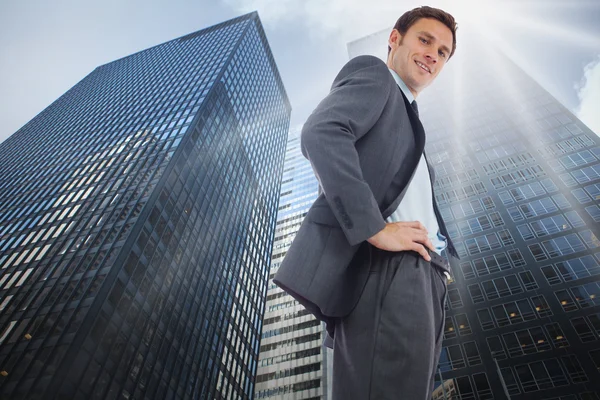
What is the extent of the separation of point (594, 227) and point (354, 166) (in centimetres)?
4709

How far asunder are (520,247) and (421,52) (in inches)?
1755

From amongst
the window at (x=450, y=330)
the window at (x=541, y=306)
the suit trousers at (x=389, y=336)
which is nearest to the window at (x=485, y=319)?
the window at (x=450, y=330)

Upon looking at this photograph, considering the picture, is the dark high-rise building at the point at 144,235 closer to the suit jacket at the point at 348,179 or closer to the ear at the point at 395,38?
the suit jacket at the point at 348,179

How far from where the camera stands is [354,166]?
1.94 metres

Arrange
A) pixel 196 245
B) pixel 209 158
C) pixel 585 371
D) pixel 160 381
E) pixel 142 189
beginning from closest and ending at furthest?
1. pixel 585 371
2. pixel 160 381
3. pixel 142 189
4. pixel 196 245
5. pixel 209 158

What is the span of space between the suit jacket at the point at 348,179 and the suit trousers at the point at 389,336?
0.29 feet

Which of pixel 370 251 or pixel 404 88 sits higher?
pixel 404 88

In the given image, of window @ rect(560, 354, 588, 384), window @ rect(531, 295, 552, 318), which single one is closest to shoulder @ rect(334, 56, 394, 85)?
window @ rect(560, 354, 588, 384)

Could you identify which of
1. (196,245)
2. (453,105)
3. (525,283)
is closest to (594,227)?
(525,283)

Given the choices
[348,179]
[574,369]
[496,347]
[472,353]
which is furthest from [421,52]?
[496,347]

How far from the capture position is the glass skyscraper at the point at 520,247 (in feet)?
105

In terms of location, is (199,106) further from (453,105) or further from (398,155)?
(398,155)

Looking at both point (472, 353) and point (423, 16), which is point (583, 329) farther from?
point (423, 16)

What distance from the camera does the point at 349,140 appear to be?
2027 mm
